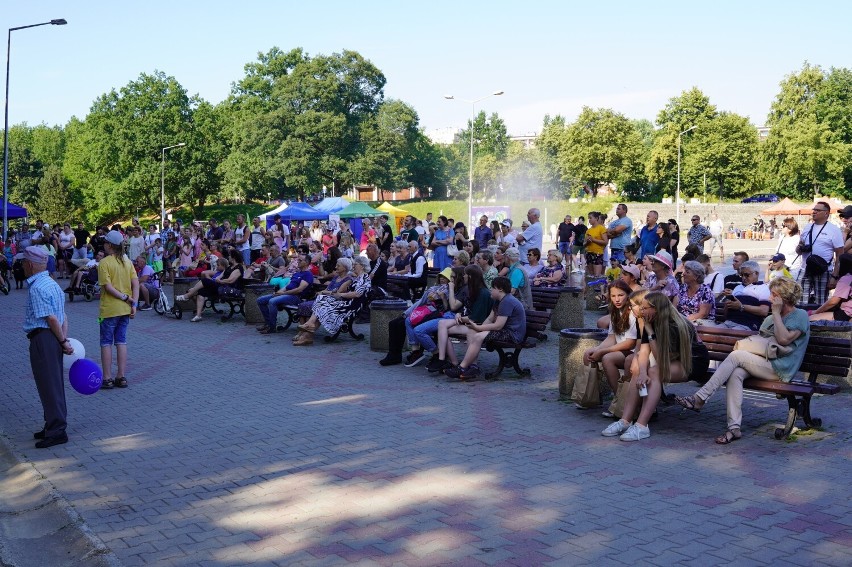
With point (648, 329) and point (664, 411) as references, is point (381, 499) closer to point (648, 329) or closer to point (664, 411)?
point (648, 329)

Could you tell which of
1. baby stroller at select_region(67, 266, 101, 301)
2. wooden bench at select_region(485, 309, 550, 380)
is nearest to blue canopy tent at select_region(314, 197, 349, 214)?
baby stroller at select_region(67, 266, 101, 301)

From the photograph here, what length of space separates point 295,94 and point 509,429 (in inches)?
2427

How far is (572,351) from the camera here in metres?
8.73

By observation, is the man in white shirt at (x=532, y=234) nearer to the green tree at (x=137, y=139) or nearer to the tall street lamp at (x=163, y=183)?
the tall street lamp at (x=163, y=183)

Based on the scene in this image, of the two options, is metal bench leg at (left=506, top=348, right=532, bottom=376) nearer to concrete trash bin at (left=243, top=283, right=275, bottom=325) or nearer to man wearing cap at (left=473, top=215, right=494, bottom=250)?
concrete trash bin at (left=243, top=283, right=275, bottom=325)

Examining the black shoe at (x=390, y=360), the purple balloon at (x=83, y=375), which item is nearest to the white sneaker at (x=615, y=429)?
the black shoe at (x=390, y=360)

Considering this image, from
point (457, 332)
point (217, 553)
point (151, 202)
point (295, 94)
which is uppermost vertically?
point (295, 94)

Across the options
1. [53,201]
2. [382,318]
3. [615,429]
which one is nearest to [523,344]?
[615,429]

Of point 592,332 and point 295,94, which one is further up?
point 295,94

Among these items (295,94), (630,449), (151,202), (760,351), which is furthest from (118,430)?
(151,202)

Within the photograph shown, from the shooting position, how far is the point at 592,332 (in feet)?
28.6

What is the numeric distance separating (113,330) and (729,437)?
22.5 feet

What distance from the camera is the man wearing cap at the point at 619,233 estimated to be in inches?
660

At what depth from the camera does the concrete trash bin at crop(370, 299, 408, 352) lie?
12062mm
